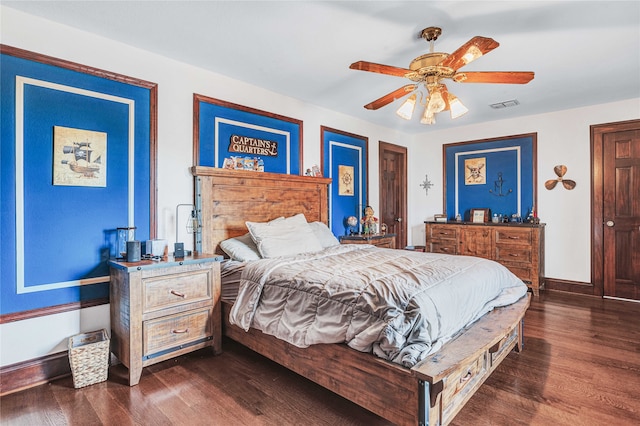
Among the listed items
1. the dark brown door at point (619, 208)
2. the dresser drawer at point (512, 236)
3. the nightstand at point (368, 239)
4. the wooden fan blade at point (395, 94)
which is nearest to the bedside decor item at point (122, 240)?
the wooden fan blade at point (395, 94)

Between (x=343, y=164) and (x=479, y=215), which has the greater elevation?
(x=343, y=164)

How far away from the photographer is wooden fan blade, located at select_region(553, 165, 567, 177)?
15.2 feet

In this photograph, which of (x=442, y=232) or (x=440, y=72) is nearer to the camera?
(x=440, y=72)

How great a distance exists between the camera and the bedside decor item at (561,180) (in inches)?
181

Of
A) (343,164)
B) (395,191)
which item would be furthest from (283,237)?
(395,191)

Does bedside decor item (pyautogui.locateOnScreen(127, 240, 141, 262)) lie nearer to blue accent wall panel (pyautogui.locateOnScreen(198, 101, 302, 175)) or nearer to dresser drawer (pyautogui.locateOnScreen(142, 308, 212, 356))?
dresser drawer (pyautogui.locateOnScreen(142, 308, 212, 356))

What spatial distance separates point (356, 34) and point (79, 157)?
7.44ft

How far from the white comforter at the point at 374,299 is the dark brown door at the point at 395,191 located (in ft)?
9.56

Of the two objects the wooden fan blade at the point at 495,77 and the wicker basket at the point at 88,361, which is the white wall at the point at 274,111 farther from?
the wooden fan blade at the point at 495,77

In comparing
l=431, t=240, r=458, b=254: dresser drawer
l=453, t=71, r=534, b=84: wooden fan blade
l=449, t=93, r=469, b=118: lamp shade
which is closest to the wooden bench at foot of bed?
l=449, t=93, r=469, b=118: lamp shade

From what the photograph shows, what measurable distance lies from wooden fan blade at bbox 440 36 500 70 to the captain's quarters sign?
6.80 feet

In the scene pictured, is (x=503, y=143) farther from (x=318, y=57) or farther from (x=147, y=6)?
(x=147, y=6)

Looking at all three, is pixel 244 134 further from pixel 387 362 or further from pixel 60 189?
pixel 387 362

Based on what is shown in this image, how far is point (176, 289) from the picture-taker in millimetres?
2482
